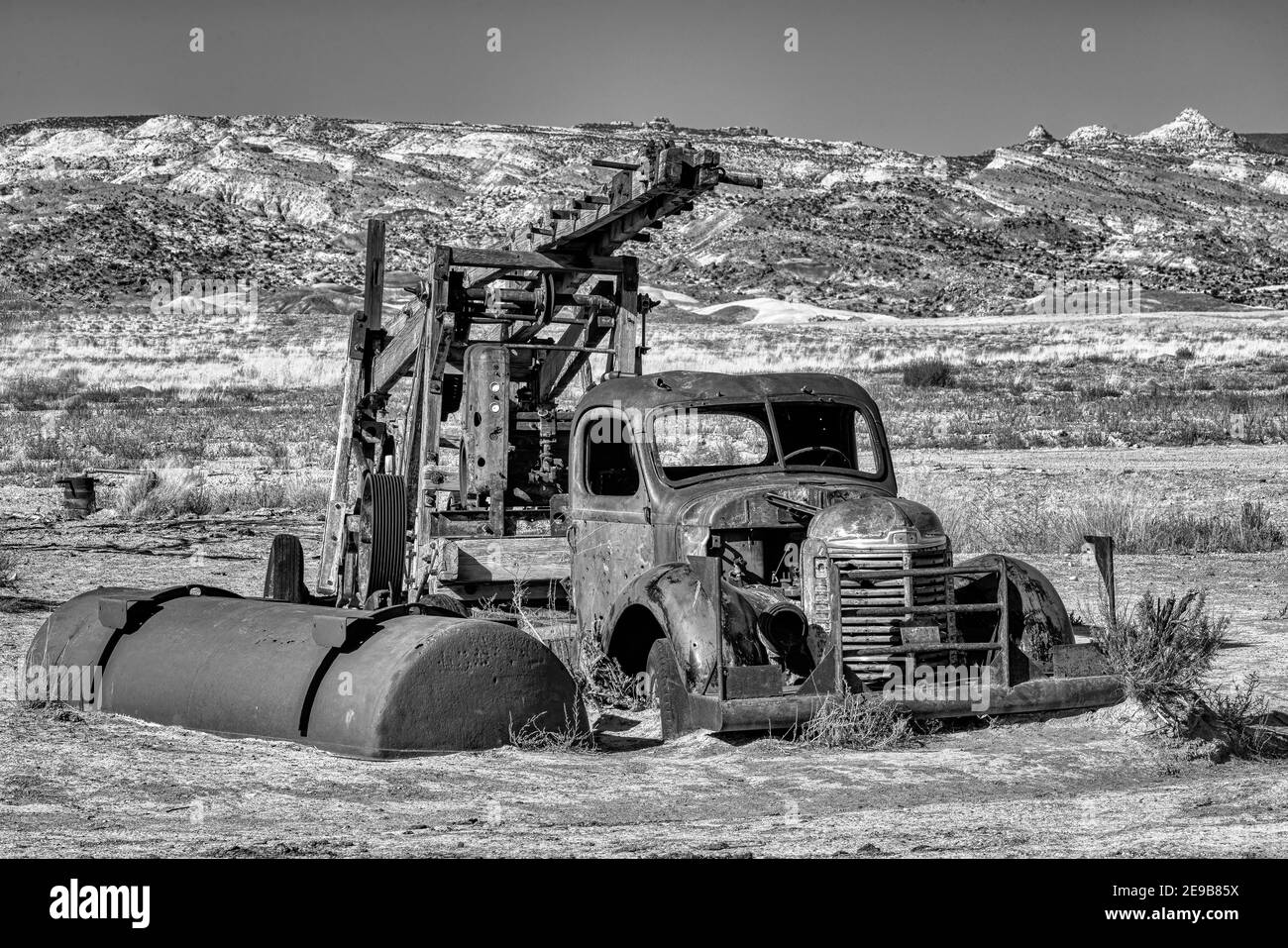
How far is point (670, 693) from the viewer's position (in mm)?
7883

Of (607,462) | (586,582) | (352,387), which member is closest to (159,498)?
(352,387)

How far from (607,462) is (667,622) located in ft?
7.28

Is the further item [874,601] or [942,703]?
[874,601]

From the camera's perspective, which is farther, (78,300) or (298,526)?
(78,300)

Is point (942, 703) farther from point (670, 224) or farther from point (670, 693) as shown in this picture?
point (670, 224)

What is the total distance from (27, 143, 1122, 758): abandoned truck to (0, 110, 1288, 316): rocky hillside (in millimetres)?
59197

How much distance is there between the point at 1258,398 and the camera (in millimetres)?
34438

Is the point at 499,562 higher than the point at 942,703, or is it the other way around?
the point at 499,562

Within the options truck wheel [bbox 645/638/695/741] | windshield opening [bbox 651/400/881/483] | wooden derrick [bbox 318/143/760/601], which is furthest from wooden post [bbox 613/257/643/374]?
truck wheel [bbox 645/638/695/741]

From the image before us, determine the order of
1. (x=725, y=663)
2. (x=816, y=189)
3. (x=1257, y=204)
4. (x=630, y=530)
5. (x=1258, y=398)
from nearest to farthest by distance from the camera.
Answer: (x=725, y=663) → (x=630, y=530) → (x=1258, y=398) → (x=816, y=189) → (x=1257, y=204)

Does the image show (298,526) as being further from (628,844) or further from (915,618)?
(628,844)

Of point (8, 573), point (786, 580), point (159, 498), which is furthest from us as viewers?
point (159, 498)

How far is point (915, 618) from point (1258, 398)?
2911cm

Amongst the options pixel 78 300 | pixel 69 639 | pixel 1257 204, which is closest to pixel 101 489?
pixel 69 639
